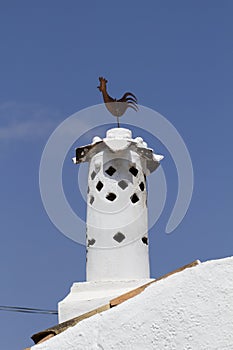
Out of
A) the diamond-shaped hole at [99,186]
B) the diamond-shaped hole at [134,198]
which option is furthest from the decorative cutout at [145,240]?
the diamond-shaped hole at [99,186]

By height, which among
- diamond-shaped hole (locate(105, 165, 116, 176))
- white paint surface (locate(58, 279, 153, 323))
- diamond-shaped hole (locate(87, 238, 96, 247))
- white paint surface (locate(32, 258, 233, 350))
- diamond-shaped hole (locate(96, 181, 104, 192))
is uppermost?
diamond-shaped hole (locate(105, 165, 116, 176))

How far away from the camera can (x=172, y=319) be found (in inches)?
214

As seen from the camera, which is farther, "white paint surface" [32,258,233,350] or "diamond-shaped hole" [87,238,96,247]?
"diamond-shaped hole" [87,238,96,247]

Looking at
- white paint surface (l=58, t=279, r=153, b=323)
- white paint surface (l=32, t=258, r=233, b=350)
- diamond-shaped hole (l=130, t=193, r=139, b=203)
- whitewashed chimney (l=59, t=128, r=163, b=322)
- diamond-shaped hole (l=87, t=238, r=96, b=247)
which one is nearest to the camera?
white paint surface (l=32, t=258, r=233, b=350)

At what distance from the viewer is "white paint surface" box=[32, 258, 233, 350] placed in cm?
530

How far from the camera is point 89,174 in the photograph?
10781 mm

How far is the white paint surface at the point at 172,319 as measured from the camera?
5301 millimetres

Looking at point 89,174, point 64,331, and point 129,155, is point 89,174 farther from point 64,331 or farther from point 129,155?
point 64,331

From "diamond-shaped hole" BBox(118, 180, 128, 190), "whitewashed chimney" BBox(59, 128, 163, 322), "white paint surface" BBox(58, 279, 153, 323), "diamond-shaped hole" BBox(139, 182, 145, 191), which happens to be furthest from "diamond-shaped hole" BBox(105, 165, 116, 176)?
"white paint surface" BBox(58, 279, 153, 323)

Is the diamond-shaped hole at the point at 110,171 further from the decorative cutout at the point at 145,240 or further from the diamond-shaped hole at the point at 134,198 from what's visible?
the decorative cutout at the point at 145,240

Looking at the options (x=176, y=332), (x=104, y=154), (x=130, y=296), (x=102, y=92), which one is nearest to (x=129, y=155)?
(x=104, y=154)

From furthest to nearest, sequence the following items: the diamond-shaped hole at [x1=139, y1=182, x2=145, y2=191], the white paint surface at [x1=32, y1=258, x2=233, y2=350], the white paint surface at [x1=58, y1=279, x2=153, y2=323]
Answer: the diamond-shaped hole at [x1=139, y1=182, x2=145, y2=191], the white paint surface at [x1=58, y1=279, x2=153, y2=323], the white paint surface at [x1=32, y1=258, x2=233, y2=350]

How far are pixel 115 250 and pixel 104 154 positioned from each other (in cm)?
125

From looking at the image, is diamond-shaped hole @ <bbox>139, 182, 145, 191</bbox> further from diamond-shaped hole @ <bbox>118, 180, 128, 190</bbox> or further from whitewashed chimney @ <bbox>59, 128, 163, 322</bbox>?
diamond-shaped hole @ <bbox>118, 180, 128, 190</bbox>
